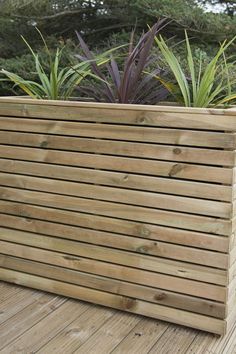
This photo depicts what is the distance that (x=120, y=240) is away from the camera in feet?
6.35

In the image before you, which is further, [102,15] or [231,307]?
[102,15]

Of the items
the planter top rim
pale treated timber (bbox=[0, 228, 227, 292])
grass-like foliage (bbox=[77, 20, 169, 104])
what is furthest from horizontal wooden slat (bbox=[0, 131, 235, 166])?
pale treated timber (bbox=[0, 228, 227, 292])

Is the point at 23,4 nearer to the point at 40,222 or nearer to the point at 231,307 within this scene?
the point at 40,222

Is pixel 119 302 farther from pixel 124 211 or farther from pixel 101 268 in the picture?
pixel 124 211

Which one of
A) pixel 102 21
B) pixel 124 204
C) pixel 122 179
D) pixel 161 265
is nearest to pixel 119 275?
pixel 161 265

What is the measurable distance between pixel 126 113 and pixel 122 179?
263 millimetres

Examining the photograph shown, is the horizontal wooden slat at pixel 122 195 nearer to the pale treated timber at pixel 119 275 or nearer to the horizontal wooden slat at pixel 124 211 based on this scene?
the horizontal wooden slat at pixel 124 211

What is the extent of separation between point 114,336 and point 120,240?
371mm

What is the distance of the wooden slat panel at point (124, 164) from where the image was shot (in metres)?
1.73

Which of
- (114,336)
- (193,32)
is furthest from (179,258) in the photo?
(193,32)

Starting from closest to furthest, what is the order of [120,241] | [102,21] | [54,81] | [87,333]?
1. [87,333]
2. [120,241]
3. [54,81]
4. [102,21]

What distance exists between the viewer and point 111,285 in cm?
199

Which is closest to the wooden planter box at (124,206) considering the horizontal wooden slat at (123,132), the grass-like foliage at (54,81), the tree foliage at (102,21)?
the horizontal wooden slat at (123,132)

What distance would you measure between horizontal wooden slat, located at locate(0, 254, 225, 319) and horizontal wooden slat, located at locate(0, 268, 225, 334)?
0.8 inches
